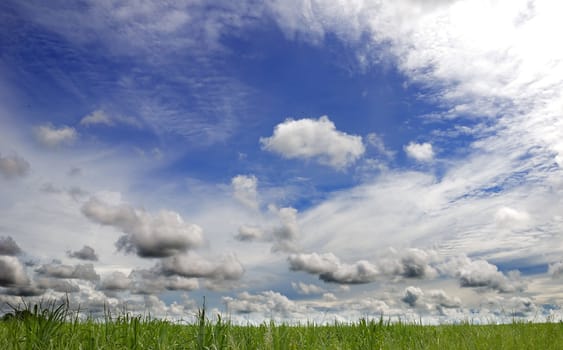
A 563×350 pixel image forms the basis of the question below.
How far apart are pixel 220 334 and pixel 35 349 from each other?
126 inches

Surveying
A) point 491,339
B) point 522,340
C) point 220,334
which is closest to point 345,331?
point 491,339

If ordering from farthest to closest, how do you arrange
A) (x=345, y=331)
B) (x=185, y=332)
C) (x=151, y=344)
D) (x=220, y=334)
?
(x=345, y=331)
(x=185, y=332)
(x=151, y=344)
(x=220, y=334)

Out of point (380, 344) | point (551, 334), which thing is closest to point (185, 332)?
point (380, 344)

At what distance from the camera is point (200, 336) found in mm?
7582

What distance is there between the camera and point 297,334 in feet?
37.4

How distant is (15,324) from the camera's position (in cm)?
1054

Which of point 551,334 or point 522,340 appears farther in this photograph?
point 551,334

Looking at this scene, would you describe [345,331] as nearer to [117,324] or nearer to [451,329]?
[451,329]

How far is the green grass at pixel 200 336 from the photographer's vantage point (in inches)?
315

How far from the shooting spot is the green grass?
26.2 ft

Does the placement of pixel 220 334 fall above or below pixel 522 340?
above

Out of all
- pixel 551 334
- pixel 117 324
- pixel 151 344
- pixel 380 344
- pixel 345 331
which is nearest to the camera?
pixel 151 344

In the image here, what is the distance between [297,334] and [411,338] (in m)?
2.69

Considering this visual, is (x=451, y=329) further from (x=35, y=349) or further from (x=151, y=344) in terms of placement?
(x=35, y=349)
